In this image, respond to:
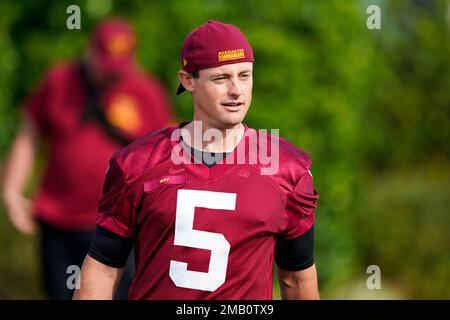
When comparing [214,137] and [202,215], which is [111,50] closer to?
[214,137]

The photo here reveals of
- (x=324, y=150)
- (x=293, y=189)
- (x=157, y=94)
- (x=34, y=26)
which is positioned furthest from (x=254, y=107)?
(x=293, y=189)

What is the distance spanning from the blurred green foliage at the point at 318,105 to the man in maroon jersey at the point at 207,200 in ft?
16.3

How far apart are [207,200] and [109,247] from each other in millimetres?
463

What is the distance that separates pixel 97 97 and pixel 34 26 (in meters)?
4.06

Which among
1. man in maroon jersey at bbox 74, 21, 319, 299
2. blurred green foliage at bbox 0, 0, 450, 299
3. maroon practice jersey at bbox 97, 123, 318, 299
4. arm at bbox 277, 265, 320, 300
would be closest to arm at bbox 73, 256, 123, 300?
man in maroon jersey at bbox 74, 21, 319, 299

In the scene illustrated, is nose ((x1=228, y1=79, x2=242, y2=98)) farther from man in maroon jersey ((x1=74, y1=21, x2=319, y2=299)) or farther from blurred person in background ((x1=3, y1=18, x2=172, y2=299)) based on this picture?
blurred person in background ((x1=3, y1=18, x2=172, y2=299))

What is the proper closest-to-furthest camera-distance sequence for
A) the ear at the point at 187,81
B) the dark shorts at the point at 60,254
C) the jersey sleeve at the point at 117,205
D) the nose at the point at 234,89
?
1. the nose at the point at 234,89
2. the jersey sleeve at the point at 117,205
3. the ear at the point at 187,81
4. the dark shorts at the point at 60,254

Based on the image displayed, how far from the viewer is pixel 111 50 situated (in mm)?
7168

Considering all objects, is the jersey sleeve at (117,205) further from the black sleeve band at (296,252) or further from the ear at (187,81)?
the black sleeve band at (296,252)

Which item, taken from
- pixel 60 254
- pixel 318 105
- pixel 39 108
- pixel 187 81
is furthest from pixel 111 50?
pixel 187 81

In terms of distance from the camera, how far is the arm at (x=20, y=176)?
719cm

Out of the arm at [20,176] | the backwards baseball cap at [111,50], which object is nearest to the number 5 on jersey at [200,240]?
the backwards baseball cap at [111,50]

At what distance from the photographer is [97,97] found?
7.12m
